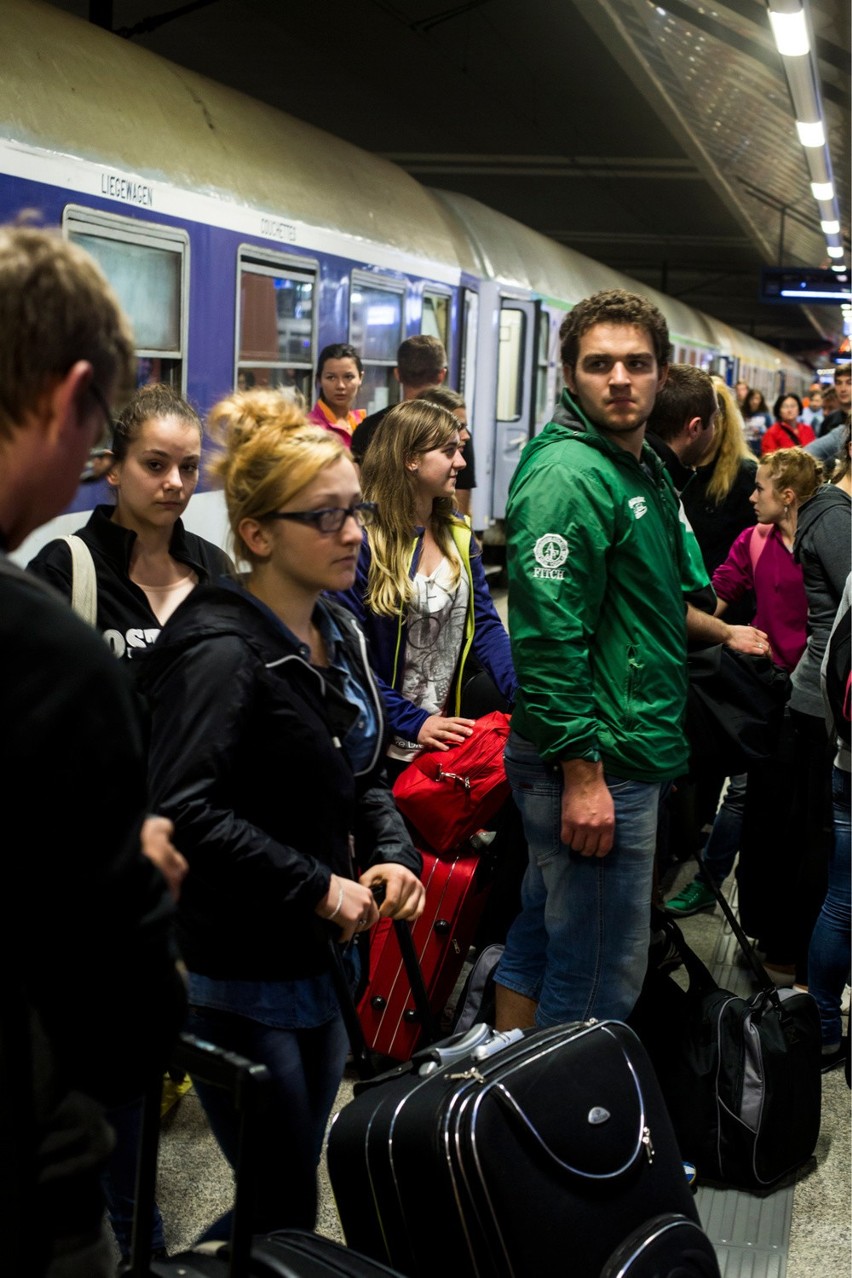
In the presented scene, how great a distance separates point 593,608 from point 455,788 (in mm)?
959

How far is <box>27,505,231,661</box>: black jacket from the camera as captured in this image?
3.16m

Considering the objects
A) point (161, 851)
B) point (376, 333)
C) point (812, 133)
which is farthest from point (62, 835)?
point (812, 133)

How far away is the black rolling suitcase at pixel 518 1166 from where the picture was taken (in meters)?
2.15

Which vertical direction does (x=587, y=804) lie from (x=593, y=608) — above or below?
below

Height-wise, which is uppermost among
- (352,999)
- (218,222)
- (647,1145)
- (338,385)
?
(218,222)

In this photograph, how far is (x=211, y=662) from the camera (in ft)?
7.17

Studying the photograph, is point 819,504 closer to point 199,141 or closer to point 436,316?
point 199,141

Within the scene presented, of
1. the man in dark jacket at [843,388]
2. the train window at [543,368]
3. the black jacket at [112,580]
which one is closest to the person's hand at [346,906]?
the black jacket at [112,580]

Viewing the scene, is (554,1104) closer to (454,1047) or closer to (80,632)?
(454,1047)

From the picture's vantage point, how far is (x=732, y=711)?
4.04 m

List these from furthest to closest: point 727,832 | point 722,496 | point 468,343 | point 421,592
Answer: point 468,343 < point 722,496 < point 727,832 < point 421,592

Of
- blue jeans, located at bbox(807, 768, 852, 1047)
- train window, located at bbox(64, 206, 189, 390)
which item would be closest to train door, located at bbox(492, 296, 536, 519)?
train window, located at bbox(64, 206, 189, 390)

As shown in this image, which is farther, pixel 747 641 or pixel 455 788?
pixel 747 641

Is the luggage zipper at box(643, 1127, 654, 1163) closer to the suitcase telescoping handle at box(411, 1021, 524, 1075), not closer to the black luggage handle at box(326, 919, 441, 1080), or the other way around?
the suitcase telescoping handle at box(411, 1021, 524, 1075)
